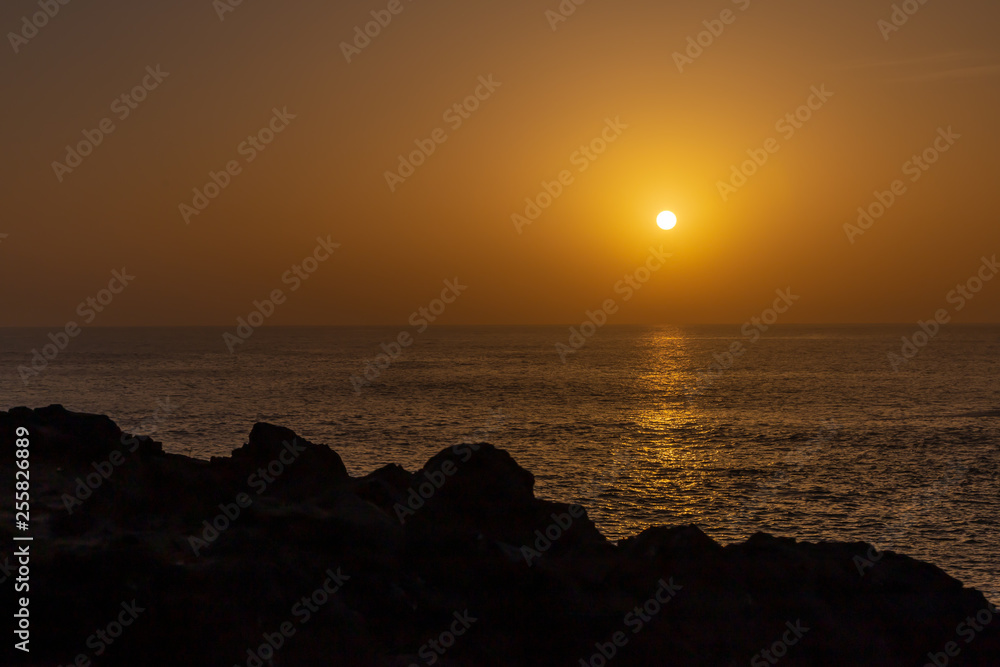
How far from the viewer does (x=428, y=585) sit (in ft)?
52.7

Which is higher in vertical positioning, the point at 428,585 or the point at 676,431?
the point at 676,431

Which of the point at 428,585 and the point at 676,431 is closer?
the point at 428,585

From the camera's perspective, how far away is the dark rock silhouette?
13789 millimetres

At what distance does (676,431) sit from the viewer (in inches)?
2525

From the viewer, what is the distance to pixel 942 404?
8062 cm

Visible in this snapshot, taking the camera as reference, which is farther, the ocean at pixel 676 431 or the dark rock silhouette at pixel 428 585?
the ocean at pixel 676 431

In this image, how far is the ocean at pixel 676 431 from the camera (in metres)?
33.8

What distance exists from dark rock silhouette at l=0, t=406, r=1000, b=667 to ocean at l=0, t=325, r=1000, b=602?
32.4ft

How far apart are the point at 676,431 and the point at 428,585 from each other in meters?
50.5

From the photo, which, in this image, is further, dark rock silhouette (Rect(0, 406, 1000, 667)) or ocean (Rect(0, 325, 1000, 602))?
ocean (Rect(0, 325, 1000, 602))

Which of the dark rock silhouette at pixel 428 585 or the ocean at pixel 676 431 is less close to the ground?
the ocean at pixel 676 431

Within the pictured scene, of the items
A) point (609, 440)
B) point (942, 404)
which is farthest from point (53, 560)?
point (942, 404)

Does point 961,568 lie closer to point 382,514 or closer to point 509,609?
point 509,609

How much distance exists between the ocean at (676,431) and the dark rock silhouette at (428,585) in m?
9.89
